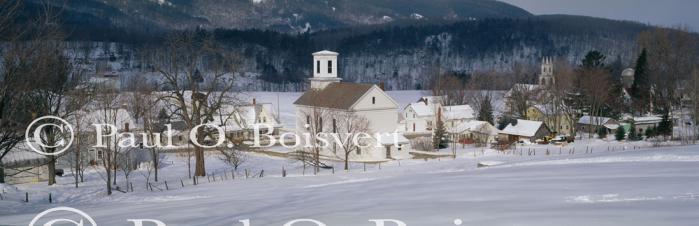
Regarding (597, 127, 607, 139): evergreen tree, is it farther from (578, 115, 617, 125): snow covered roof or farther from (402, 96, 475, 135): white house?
(402, 96, 475, 135): white house

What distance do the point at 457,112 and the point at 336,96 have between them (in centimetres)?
2178

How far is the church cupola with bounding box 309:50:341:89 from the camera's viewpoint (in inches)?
1741

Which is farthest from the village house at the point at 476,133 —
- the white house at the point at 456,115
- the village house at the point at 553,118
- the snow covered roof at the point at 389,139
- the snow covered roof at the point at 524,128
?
the snow covered roof at the point at 389,139

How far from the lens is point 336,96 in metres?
39.1

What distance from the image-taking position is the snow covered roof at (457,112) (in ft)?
188

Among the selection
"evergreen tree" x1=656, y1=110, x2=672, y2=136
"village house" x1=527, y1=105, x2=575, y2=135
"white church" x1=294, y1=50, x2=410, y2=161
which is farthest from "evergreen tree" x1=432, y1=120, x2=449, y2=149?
"evergreen tree" x1=656, y1=110, x2=672, y2=136

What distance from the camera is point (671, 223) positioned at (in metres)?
7.87

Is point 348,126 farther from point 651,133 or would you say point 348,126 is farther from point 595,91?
point 595,91

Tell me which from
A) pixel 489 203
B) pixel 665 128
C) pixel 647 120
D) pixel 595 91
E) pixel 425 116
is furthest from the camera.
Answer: pixel 425 116

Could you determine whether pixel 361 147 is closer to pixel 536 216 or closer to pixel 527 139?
pixel 527 139

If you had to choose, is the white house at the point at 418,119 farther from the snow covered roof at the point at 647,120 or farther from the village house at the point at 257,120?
the snow covered roof at the point at 647,120

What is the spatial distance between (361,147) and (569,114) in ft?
69.9

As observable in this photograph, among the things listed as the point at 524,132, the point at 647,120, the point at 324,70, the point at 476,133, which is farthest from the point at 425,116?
the point at 647,120

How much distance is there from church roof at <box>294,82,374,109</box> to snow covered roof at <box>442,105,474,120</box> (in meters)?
18.7
